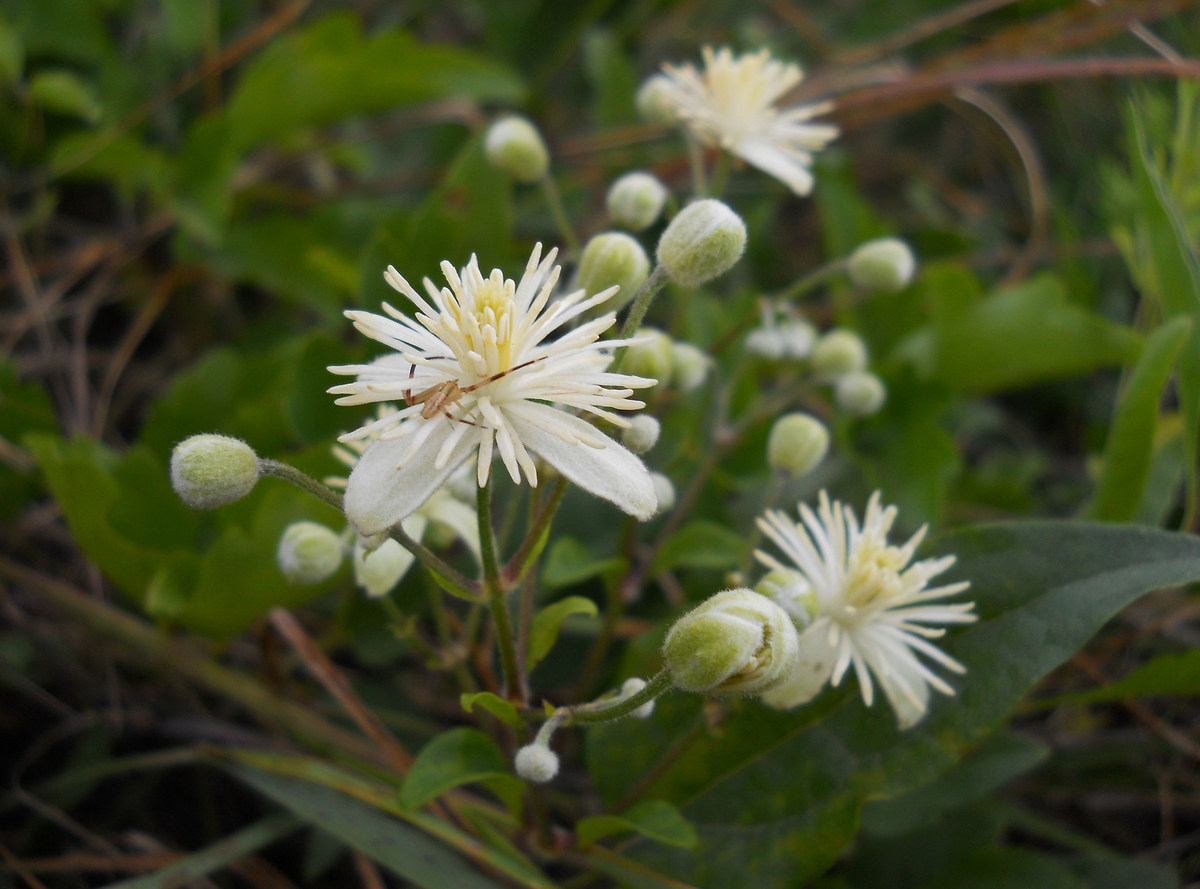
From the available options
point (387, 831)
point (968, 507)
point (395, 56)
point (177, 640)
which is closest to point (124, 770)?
point (177, 640)

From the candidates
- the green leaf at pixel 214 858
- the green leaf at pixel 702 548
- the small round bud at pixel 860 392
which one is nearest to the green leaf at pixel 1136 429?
the small round bud at pixel 860 392

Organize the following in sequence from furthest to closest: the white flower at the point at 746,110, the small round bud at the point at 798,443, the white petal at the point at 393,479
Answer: the white flower at the point at 746,110 < the small round bud at the point at 798,443 < the white petal at the point at 393,479

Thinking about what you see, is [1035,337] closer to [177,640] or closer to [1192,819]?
[1192,819]

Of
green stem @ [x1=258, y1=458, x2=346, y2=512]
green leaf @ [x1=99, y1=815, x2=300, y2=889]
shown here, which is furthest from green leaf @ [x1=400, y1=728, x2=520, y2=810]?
green leaf @ [x1=99, y1=815, x2=300, y2=889]

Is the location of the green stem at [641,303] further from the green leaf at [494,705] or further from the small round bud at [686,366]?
the green leaf at [494,705]

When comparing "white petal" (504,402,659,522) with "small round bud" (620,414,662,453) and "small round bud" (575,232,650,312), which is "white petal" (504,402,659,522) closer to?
"small round bud" (620,414,662,453)
